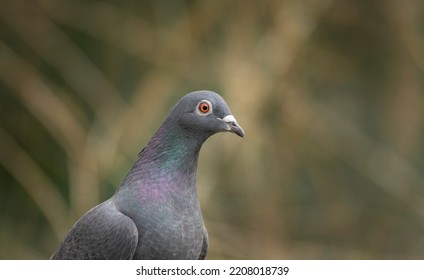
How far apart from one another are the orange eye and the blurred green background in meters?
3.05

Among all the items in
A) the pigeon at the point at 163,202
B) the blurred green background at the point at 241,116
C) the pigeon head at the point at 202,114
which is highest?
the blurred green background at the point at 241,116

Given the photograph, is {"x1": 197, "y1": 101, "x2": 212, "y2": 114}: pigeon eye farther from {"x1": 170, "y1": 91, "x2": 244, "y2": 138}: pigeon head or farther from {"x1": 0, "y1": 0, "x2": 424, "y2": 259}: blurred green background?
{"x1": 0, "y1": 0, "x2": 424, "y2": 259}: blurred green background

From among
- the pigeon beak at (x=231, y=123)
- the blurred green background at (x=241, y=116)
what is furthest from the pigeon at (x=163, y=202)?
the blurred green background at (x=241, y=116)

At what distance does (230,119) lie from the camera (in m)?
3.97

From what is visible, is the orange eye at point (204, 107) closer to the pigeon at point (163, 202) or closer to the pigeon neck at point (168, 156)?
the pigeon at point (163, 202)

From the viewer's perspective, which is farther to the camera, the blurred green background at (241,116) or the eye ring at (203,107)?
the blurred green background at (241,116)

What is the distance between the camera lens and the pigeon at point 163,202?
3.87 m

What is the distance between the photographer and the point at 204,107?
3924 mm

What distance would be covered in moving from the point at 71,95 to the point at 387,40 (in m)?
2.86

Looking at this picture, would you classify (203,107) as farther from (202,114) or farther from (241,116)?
(241,116)

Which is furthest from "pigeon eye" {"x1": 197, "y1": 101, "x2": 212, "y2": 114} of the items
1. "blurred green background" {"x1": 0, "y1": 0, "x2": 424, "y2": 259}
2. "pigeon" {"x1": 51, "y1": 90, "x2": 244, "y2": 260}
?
"blurred green background" {"x1": 0, "y1": 0, "x2": 424, "y2": 259}

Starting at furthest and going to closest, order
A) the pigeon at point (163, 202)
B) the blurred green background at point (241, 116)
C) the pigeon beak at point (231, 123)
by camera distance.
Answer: the blurred green background at point (241, 116) < the pigeon beak at point (231, 123) < the pigeon at point (163, 202)

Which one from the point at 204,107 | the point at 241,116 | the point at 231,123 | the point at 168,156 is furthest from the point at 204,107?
the point at 241,116
